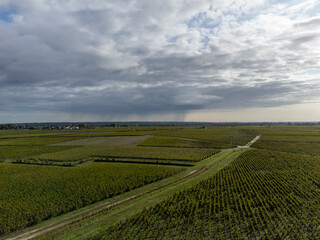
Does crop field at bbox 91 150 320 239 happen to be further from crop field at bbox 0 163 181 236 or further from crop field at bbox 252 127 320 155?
crop field at bbox 252 127 320 155

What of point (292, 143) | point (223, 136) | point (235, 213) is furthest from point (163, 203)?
point (223, 136)

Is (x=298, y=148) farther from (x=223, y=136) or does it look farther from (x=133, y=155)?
(x=133, y=155)

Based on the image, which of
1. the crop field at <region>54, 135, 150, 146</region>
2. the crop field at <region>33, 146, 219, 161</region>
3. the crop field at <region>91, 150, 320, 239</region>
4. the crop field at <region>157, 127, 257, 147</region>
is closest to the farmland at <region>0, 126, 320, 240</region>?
the crop field at <region>91, 150, 320, 239</region>

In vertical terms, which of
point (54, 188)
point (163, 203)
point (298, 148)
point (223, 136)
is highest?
point (223, 136)

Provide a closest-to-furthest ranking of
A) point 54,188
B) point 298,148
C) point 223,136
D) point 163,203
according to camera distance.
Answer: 1. point 163,203
2. point 54,188
3. point 298,148
4. point 223,136

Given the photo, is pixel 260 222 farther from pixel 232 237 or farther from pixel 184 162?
pixel 184 162
